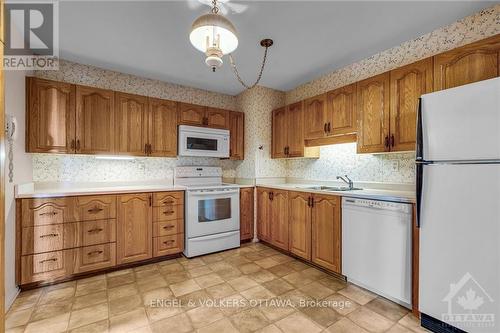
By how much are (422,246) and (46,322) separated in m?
2.88

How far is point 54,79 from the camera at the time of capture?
275 centimetres

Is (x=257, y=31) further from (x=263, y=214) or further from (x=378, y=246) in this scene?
(x=263, y=214)

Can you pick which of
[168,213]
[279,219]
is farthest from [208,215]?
[279,219]

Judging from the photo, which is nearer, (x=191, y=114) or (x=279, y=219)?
(x=279, y=219)

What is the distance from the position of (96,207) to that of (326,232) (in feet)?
8.29

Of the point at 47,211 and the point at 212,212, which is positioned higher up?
the point at 47,211

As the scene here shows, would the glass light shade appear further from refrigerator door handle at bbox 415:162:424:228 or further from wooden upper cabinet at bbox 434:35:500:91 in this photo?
wooden upper cabinet at bbox 434:35:500:91

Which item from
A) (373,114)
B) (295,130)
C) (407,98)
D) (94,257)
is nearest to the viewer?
(407,98)

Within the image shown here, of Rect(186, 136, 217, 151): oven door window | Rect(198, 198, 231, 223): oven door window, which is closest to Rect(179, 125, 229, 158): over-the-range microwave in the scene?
Rect(186, 136, 217, 151): oven door window

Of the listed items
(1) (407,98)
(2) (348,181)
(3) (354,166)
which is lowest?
(2) (348,181)

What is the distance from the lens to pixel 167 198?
2930mm

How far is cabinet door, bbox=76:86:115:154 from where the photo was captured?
265 centimetres

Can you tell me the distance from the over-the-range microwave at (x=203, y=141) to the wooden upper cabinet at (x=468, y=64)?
261 centimetres

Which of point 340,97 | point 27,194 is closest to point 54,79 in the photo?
point 27,194
